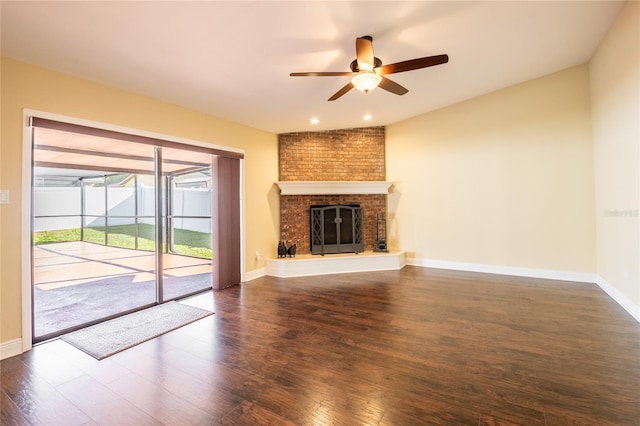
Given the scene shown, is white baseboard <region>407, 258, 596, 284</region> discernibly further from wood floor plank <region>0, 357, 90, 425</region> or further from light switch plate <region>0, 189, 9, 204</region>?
light switch plate <region>0, 189, 9, 204</region>

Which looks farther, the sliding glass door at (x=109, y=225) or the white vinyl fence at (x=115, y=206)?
the white vinyl fence at (x=115, y=206)

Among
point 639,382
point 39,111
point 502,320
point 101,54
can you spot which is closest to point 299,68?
point 101,54

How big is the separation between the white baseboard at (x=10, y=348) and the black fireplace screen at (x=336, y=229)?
3.89 meters

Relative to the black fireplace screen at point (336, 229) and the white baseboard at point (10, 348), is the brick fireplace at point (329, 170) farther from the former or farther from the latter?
the white baseboard at point (10, 348)

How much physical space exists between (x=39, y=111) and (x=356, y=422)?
3576 mm

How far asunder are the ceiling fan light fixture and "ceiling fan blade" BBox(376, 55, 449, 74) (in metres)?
0.06

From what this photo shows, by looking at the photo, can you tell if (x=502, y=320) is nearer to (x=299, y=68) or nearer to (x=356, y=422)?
(x=356, y=422)

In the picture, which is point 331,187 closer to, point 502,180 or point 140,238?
point 502,180

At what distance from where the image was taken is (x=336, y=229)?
5586mm

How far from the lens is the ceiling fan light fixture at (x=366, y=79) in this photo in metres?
2.59

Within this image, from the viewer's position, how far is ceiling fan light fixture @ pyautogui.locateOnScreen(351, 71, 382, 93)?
2586 mm

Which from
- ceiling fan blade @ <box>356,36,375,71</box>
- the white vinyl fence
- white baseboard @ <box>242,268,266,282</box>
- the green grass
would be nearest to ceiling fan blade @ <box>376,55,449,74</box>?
ceiling fan blade @ <box>356,36,375,71</box>

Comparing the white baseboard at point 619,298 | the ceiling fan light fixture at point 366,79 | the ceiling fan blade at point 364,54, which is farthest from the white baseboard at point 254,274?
the white baseboard at point 619,298

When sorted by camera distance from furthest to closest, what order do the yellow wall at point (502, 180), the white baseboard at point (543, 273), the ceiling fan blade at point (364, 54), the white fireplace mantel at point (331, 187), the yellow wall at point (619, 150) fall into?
the white fireplace mantel at point (331, 187) < the yellow wall at point (502, 180) < the white baseboard at point (543, 273) < the yellow wall at point (619, 150) < the ceiling fan blade at point (364, 54)
